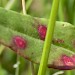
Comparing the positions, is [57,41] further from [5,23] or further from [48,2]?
[48,2]

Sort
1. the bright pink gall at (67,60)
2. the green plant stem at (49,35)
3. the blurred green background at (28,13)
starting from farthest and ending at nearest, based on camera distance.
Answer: the blurred green background at (28,13), the bright pink gall at (67,60), the green plant stem at (49,35)

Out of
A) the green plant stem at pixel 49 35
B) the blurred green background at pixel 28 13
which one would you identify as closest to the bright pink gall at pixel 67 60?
the green plant stem at pixel 49 35

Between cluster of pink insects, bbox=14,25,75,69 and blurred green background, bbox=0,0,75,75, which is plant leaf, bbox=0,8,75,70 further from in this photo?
blurred green background, bbox=0,0,75,75

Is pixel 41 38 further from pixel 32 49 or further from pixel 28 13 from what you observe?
pixel 28 13

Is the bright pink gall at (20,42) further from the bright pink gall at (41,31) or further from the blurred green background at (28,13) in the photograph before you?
the blurred green background at (28,13)

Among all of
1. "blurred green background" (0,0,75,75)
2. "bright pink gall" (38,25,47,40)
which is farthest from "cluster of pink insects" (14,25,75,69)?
"blurred green background" (0,0,75,75)

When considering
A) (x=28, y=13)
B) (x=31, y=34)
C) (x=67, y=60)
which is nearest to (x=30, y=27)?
(x=31, y=34)

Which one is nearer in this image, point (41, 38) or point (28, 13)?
point (41, 38)

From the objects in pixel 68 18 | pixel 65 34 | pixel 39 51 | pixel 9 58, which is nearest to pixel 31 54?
pixel 39 51
